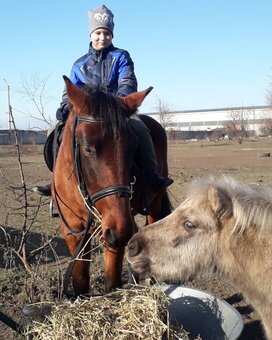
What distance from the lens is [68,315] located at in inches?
120

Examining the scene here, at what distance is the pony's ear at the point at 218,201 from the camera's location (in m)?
2.95

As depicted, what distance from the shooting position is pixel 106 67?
4.86 m

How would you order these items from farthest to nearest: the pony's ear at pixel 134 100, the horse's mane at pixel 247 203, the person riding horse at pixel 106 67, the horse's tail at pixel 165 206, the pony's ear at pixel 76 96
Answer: the horse's tail at pixel 165 206
the person riding horse at pixel 106 67
the pony's ear at pixel 134 100
the pony's ear at pixel 76 96
the horse's mane at pixel 247 203

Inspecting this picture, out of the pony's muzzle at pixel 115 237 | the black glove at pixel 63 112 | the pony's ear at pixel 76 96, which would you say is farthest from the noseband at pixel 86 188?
the black glove at pixel 63 112

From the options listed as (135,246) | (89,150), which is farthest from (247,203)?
(89,150)

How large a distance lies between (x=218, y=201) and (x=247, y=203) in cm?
19

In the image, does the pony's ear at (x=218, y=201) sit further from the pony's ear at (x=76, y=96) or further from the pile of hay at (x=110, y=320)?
the pony's ear at (x=76, y=96)

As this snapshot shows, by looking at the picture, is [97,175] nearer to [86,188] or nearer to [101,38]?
[86,188]

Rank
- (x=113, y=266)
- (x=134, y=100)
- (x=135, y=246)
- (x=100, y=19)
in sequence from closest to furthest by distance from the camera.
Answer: (x=135, y=246), (x=134, y=100), (x=113, y=266), (x=100, y=19)

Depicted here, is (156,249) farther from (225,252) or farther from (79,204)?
(79,204)

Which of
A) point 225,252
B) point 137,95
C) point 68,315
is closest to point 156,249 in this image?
point 225,252

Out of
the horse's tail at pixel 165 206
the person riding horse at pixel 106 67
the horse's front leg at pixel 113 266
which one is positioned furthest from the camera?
the horse's tail at pixel 165 206

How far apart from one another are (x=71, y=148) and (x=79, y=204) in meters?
0.51

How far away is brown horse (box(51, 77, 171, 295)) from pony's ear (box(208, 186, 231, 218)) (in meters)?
0.75
